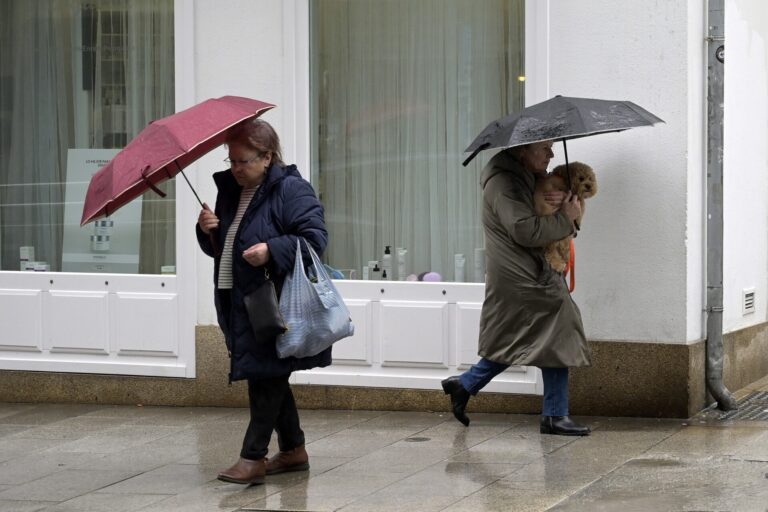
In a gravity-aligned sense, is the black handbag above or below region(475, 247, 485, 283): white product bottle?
below

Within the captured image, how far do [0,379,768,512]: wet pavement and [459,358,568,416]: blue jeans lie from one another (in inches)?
7.0

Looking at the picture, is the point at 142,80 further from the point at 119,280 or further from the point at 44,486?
the point at 44,486

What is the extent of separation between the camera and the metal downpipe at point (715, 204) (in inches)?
339

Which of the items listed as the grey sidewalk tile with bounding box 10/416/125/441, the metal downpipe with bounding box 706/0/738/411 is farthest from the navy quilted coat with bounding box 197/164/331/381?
the metal downpipe with bounding box 706/0/738/411

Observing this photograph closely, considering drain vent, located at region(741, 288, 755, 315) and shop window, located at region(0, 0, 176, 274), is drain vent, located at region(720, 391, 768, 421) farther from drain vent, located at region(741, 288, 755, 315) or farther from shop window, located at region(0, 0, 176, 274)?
shop window, located at region(0, 0, 176, 274)

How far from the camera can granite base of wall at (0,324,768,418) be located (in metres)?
8.55

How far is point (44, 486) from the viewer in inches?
287

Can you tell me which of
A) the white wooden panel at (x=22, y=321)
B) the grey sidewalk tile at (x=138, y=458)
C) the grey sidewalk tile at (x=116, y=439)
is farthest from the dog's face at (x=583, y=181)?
the white wooden panel at (x=22, y=321)

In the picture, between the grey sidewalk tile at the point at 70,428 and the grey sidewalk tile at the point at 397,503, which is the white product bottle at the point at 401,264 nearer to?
the grey sidewalk tile at the point at 70,428

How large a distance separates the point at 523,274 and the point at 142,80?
3552mm

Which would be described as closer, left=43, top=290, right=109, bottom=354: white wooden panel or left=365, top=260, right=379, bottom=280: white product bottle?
left=365, top=260, right=379, bottom=280: white product bottle

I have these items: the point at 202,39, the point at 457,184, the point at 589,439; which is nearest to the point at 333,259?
the point at 457,184

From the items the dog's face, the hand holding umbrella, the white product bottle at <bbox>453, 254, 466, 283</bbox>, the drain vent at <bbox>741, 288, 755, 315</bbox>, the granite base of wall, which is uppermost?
the dog's face

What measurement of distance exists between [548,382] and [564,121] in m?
1.59
